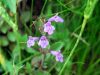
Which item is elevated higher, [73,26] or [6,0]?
[6,0]

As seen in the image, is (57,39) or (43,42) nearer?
(43,42)

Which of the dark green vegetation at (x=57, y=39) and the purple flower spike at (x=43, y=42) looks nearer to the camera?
the purple flower spike at (x=43, y=42)

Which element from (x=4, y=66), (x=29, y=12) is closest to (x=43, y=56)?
(x=4, y=66)

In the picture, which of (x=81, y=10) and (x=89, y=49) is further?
(x=89, y=49)

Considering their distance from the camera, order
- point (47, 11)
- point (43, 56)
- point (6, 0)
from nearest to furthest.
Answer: point (6, 0)
point (43, 56)
point (47, 11)

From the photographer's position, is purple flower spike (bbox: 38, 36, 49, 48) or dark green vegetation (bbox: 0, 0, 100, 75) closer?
purple flower spike (bbox: 38, 36, 49, 48)

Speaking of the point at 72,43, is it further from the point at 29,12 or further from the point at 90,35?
the point at 29,12

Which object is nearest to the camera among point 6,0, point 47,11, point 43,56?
point 6,0

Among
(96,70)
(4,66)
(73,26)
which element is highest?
(73,26)
